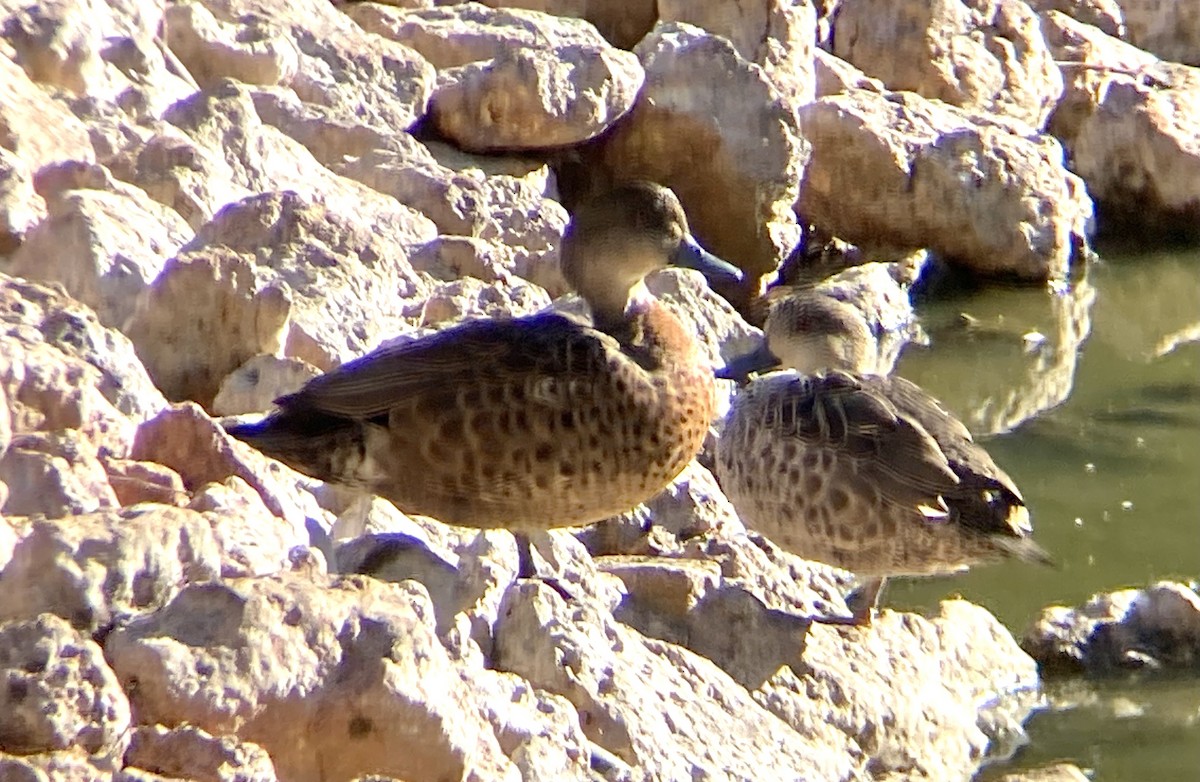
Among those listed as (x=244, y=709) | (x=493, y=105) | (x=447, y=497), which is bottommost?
(x=493, y=105)

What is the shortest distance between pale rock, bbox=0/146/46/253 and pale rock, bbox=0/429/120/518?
1.40m

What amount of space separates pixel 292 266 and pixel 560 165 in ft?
10.2

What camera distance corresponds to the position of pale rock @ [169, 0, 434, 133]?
7.24m

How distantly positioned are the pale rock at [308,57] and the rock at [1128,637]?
10.4ft

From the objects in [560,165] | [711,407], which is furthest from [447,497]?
[560,165]

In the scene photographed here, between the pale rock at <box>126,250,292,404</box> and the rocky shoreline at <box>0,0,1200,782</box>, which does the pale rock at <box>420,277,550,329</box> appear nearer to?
the rocky shoreline at <box>0,0,1200,782</box>

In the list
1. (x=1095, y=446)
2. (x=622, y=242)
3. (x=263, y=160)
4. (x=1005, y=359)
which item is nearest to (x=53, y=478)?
(x=622, y=242)

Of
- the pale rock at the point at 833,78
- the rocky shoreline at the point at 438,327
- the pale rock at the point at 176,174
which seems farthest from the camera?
the pale rock at the point at 833,78

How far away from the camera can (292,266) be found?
18.9ft

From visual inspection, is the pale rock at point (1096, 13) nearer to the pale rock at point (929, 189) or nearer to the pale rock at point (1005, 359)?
the pale rock at point (929, 189)

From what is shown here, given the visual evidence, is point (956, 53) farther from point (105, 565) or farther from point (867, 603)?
point (105, 565)

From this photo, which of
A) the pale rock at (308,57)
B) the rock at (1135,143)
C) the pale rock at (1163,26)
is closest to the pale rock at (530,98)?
the pale rock at (308,57)

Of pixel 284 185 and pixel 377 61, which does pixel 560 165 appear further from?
pixel 284 185

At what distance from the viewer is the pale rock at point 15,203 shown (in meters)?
5.31
